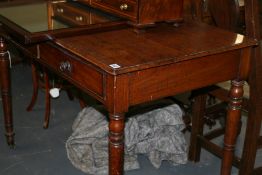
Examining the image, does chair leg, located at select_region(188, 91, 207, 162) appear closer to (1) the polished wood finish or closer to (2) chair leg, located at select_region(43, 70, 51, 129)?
(1) the polished wood finish

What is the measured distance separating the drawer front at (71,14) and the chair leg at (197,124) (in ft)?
2.69

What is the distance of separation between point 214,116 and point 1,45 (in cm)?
147

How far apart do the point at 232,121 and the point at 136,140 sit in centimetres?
68

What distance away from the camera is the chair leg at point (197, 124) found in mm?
2330

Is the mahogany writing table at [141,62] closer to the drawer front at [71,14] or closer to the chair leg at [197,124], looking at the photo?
the drawer front at [71,14]

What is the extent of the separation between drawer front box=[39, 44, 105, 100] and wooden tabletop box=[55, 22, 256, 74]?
50mm

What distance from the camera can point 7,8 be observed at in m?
2.06

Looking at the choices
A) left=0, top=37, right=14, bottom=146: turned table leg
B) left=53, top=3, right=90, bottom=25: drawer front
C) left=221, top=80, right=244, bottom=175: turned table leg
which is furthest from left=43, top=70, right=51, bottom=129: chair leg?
left=221, top=80, right=244, bottom=175: turned table leg

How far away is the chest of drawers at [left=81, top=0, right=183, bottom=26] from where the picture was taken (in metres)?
1.75

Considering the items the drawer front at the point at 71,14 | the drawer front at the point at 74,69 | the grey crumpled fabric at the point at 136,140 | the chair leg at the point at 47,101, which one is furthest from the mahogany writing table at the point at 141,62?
the chair leg at the point at 47,101

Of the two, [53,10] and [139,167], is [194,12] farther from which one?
[139,167]

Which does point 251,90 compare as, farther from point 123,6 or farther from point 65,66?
point 65,66

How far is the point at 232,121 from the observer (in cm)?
189

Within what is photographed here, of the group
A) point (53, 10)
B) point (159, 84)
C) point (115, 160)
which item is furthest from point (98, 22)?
point (115, 160)
